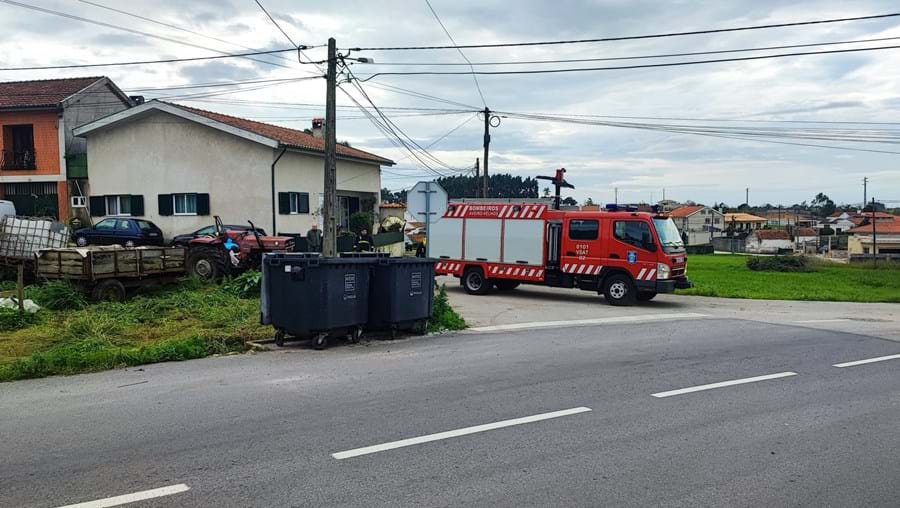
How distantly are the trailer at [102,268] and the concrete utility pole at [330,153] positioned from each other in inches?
159

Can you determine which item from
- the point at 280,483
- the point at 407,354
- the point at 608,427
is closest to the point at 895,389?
the point at 608,427

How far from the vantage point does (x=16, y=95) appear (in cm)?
3105

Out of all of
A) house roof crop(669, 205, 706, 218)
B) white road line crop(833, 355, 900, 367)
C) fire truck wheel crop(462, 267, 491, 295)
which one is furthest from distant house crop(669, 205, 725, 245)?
white road line crop(833, 355, 900, 367)

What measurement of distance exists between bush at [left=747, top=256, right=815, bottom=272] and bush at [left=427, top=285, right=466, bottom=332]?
3067 centimetres

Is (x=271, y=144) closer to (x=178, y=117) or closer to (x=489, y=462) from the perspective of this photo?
(x=178, y=117)

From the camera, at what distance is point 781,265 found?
3903 centimetres

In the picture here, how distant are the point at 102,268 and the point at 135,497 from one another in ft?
37.7

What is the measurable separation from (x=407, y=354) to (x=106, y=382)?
393cm

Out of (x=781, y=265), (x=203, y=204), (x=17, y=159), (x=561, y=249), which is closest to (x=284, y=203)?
(x=203, y=204)

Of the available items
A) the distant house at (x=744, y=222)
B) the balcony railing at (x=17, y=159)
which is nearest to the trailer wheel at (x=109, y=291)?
the balcony railing at (x=17, y=159)

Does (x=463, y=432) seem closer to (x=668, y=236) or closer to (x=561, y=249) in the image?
(x=561, y=249)

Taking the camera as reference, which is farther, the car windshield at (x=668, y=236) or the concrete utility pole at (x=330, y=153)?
the car windshield at (x=668, y=236)

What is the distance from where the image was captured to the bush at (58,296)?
Answer: 13.5 meters

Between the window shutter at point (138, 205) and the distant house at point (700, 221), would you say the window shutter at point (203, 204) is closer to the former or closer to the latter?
the window shutter at point (138, 205)
